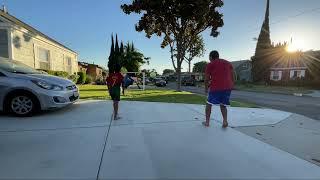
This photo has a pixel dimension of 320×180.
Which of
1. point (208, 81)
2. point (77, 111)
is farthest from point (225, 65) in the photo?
point (77, 111)

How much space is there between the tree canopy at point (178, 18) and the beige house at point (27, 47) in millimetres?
5721

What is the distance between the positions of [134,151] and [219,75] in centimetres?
252

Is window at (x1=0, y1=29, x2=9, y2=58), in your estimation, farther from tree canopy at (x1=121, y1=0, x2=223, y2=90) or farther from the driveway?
the driveway

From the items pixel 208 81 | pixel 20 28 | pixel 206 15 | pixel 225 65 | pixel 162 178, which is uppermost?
pixel 206 15

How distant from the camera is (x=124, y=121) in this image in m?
6.00

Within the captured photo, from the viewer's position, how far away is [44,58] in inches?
679

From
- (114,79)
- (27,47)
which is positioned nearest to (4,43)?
(27,47)

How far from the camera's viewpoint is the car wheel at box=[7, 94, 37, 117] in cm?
618

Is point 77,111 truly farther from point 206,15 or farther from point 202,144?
point 206,15

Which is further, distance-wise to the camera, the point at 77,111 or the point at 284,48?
the point at 284,48

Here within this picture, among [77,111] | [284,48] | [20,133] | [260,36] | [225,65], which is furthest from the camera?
[284,48]

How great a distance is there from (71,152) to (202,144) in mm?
2067

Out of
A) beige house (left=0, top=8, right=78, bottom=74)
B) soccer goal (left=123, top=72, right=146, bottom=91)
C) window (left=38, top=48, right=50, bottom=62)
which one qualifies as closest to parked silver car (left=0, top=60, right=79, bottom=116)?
beige house (left=0, top=8, right=78, bottom=74)

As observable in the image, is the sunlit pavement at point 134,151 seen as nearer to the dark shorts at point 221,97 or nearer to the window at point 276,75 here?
the dark shorts at point 221,97
